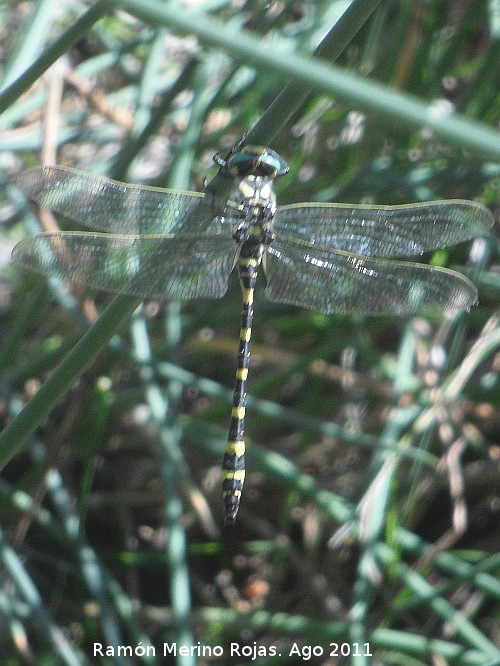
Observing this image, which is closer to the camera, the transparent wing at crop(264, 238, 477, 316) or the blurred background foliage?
the transparent wing at crop(264, 238, 477, 316)

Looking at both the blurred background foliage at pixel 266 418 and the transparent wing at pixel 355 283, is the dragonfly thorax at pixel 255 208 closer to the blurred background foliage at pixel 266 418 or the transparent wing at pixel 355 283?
the transparent wing at pixel 355 283

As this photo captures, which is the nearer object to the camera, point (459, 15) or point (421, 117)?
point (421, 117)

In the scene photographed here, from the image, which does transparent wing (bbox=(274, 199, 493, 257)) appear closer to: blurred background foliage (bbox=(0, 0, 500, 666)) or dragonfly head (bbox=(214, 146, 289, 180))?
dragonfly head (bbox=(214, 146, 289, 180))

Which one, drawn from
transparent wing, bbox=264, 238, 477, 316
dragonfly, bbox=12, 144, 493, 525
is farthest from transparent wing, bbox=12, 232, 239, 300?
transparent wing, bbox=264, 238, 477, 316

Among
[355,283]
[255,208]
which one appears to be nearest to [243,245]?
[255,208]

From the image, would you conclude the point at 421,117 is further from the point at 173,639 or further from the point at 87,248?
the point at 173,639

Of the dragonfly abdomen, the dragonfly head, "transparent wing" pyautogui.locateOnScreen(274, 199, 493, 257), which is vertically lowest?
the dragonfly abdomen

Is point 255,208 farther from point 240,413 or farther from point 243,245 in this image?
point 240,413

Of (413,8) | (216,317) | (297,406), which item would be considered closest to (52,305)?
(216,317)
